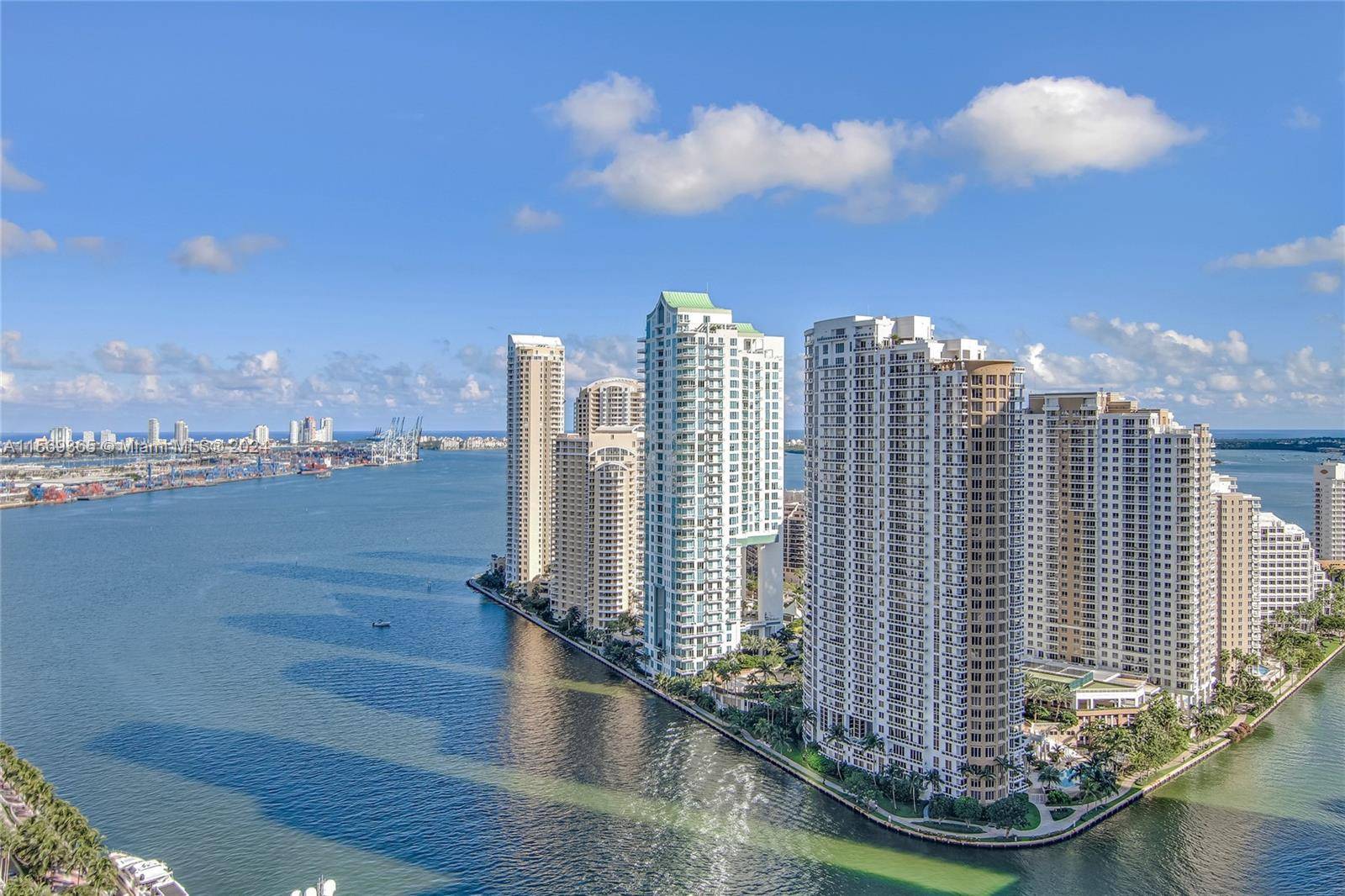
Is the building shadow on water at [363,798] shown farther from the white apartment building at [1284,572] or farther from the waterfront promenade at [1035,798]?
the white apartment building at [1284,572]


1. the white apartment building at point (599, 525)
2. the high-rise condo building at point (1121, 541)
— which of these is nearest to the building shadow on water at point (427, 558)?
the white apartment building at point (599, 525)

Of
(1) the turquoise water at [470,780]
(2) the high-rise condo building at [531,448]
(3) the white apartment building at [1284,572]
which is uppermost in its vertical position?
(2) the high-rise condo building at [531,448]

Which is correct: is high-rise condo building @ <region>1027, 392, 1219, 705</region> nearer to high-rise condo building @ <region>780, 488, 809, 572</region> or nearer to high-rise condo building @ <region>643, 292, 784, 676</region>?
high-rise condo building @ <region>643, 292, 784, 676</region>

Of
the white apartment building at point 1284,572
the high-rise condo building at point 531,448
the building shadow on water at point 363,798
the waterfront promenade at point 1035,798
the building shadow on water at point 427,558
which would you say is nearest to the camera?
the building shadow on water at point 363,798

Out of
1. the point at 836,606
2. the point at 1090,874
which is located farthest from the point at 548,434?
the point at 1090,874

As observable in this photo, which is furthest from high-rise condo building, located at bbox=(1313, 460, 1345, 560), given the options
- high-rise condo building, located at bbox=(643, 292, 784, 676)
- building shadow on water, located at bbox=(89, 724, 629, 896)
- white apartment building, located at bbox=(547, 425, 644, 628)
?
building shadow on water, located at bbox=(89, 724, 629, 896)

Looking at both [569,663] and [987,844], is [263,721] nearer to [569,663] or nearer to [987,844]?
[569,663]

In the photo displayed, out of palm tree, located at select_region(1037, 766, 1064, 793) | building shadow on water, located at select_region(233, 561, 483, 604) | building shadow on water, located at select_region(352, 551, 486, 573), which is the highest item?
building shadow on water, located at select_region(352, 551, 486, 573)
